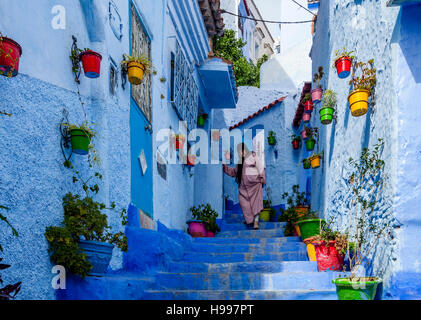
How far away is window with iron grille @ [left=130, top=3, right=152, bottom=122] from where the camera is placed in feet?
21.4

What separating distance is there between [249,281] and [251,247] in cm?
164

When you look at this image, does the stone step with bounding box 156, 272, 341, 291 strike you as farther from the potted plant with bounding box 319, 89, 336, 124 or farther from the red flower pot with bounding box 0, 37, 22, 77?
the red flower pot with bounding box 0, 37, 22, 77

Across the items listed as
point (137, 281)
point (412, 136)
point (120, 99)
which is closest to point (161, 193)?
point (120, 99)

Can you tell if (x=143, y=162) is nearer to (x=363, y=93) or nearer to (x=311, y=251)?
(x=311, y=251)

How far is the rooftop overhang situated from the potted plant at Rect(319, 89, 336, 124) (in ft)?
11.1

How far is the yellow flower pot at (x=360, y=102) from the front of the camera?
5.31 metres

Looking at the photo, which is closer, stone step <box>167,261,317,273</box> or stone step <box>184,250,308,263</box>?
stone step <box>167,261,317,273</box>

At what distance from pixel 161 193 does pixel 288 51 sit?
497 inches

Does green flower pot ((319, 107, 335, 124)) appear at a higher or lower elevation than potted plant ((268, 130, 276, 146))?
lower

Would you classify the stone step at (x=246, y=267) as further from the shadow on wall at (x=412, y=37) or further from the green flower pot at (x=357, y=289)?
the shadow on wall at (x=412, y=37)

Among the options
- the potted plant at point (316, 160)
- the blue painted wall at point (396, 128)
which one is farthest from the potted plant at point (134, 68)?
the potted plant at point (316, 160)

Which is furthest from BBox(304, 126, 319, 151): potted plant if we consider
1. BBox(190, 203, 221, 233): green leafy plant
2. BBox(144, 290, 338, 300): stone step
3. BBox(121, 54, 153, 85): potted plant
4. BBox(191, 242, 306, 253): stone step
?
BBox(144, 290, 338, 300): stone step

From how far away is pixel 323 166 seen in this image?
28.1ft

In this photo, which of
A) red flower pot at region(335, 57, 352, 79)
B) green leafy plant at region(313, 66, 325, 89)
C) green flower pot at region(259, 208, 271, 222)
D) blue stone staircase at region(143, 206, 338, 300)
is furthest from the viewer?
green flower pot at region(259, 208, 271, 222)
